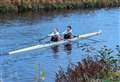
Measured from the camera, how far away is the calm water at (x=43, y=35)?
23.2 meters

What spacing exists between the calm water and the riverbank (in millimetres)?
2096

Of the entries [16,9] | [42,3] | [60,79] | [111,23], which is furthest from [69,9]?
[60,79]

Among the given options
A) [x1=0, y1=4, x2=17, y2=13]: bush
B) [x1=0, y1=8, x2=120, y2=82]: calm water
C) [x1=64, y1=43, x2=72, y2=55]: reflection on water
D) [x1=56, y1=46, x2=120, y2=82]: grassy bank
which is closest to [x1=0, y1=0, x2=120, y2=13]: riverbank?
[x1=0, y1=4, x2=17, y2=13]: bush

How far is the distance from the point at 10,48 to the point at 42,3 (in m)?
25.3

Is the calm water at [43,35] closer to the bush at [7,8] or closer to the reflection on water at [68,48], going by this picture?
the reflection on water at [68,48]

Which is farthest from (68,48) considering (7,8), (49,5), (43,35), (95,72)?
(49,5)

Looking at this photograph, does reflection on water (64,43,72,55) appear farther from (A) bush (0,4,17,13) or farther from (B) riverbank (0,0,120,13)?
(B) riverbank (0,0,120,13)

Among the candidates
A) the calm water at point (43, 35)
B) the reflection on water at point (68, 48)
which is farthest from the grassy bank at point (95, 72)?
the reflection on water at point (68, 48)

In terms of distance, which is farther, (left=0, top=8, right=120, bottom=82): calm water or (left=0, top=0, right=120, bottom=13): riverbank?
(left=0, top=0, right=120, bottom=13): riverbank

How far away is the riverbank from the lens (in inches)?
1953

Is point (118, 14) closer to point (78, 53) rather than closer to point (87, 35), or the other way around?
point (87, 35)

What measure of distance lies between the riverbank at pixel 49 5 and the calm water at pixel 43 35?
2.10m

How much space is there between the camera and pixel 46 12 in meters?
51.9

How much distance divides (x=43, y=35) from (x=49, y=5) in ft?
61.4
